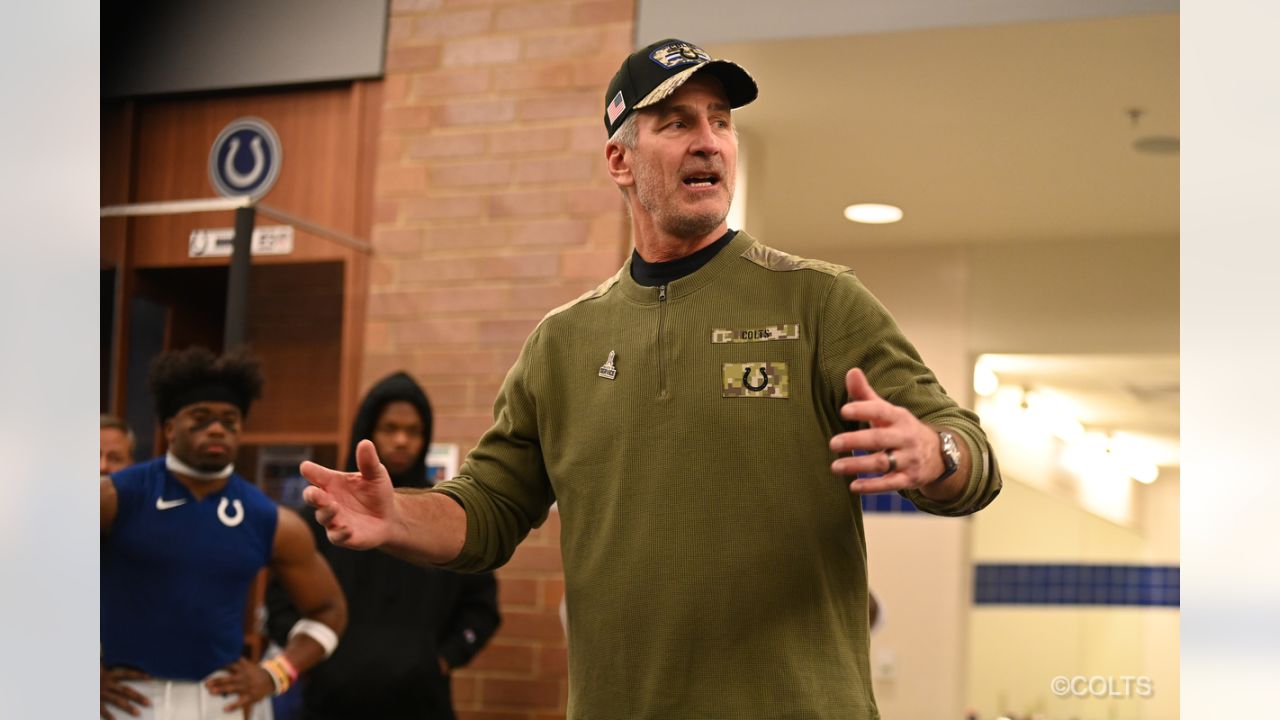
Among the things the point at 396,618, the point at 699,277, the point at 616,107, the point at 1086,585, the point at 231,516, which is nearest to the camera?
the point at 699,277

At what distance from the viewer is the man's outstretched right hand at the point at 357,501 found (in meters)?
1.61

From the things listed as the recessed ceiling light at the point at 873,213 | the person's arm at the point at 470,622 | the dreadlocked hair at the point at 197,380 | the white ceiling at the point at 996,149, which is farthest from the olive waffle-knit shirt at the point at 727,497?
the recessed ceiling light at the point at 873,213

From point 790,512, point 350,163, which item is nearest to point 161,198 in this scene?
point 350,163

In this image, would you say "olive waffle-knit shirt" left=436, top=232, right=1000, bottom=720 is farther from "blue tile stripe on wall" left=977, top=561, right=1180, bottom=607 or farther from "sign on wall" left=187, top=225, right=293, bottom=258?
"blue tile stripe on wall" left=977, top=561, right=1180, bottom=607

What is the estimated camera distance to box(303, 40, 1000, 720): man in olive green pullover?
161cm

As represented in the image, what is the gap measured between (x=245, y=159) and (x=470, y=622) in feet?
6.89

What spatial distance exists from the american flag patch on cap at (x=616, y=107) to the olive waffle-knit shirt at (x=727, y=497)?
0.26 metres

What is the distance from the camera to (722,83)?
6.05 ft

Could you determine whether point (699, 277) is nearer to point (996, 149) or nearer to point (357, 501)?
point (357, 501)

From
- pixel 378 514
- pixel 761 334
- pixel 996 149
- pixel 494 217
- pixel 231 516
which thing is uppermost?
pixel 996 149

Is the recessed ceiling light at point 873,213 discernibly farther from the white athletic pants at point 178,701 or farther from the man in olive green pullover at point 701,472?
the man in olive green pullover at point 701,472

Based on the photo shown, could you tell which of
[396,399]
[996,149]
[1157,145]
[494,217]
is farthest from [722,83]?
[1157,145]
